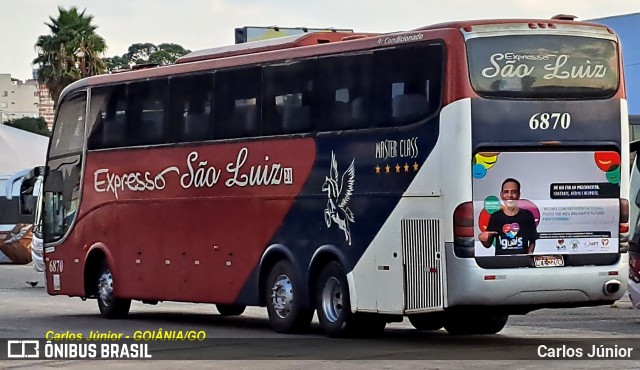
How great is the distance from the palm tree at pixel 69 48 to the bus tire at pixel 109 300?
41258mm

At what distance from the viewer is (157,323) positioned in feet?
72.7

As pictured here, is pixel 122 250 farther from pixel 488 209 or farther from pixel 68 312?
pixel 488 209

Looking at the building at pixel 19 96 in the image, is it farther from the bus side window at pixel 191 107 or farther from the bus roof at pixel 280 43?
the bus roof at pixel 280 43

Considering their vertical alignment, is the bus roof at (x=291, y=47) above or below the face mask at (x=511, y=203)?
above

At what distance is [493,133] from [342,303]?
10.2 feet

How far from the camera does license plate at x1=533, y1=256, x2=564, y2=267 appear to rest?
16.7 m

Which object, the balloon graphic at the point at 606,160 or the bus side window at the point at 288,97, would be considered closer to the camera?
the balloon graphic at the point at 606,160

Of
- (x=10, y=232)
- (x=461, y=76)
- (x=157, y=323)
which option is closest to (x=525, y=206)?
(x=461, y=76)

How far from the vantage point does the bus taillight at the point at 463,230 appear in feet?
53.5

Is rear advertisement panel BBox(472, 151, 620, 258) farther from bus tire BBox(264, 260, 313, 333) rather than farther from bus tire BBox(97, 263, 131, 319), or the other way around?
bus tire BBox(97, 263, 131, 319)

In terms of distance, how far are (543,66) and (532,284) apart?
240cm

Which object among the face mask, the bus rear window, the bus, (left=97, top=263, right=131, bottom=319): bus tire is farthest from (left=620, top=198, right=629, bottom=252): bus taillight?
(left=97, top=263, right=131, bottom=319): bus tire

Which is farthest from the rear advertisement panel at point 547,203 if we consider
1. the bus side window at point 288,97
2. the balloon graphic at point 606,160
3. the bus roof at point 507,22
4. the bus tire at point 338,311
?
the bus side window at point 288,97

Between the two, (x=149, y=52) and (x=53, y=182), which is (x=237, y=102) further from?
(x=149, y=52)
